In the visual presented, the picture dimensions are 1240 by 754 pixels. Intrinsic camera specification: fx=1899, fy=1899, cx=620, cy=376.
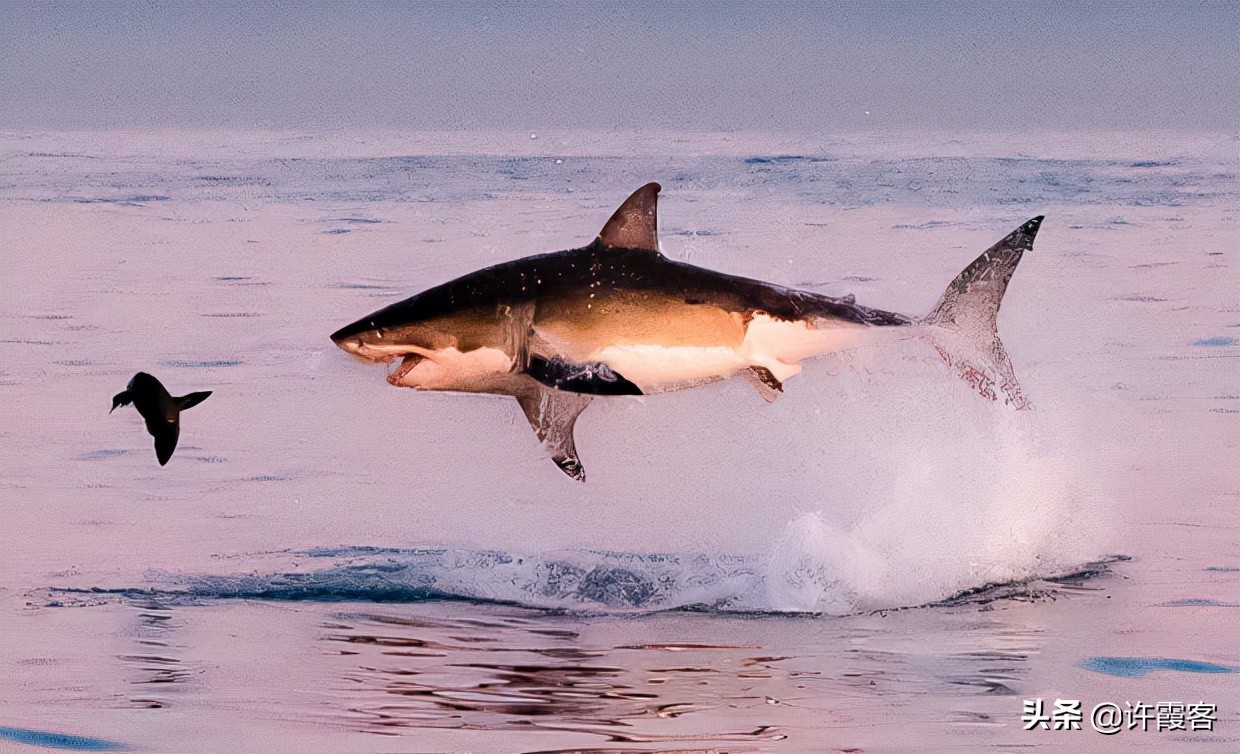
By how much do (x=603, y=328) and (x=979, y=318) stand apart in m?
2.30

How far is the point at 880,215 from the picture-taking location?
944 inches

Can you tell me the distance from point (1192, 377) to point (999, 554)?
5.34 m

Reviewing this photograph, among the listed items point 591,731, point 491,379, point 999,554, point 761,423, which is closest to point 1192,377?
point 761,423

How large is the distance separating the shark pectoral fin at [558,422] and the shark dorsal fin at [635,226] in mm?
928

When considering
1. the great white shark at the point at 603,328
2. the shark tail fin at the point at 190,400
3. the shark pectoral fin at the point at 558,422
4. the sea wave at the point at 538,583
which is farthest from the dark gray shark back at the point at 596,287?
the sea wave at the point at 538,583

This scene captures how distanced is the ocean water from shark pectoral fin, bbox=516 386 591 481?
0.98 m

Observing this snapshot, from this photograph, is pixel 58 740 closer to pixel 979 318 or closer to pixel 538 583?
pixel 538 583

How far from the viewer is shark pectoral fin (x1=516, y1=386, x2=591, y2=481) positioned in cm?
1091

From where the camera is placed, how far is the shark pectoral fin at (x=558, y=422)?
35.8 feet

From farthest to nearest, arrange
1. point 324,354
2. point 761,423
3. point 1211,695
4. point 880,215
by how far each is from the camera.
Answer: point 880,215, point 761,423, point 324,354, point 1211,695

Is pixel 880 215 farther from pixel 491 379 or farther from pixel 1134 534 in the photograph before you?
pixel 491 379
